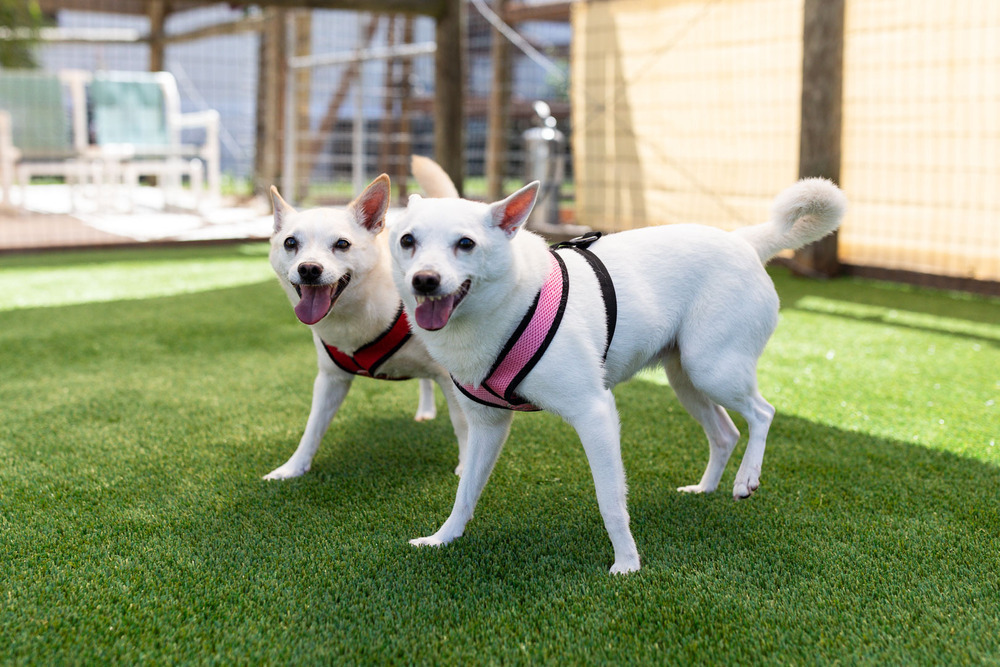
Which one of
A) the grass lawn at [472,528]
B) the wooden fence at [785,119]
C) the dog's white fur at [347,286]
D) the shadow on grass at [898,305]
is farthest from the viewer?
the wooden fence at [785,119]

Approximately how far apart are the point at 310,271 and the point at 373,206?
0.30 m

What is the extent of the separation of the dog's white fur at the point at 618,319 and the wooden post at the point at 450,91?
4.34 meters

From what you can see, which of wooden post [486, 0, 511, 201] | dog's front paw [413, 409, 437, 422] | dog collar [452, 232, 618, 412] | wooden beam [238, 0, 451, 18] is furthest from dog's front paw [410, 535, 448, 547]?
wooden post [486, 0, 511, 201]

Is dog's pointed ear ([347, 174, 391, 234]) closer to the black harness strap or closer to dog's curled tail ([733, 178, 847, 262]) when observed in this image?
the black harness strap

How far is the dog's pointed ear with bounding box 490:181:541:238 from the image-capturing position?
5.35ft

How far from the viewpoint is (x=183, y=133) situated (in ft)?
38.7

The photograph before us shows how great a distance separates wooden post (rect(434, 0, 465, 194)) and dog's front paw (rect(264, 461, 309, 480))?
4.12m

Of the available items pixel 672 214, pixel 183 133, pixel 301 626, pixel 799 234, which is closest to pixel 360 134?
pixel 672 214

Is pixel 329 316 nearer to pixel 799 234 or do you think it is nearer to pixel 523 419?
pixel 523 419

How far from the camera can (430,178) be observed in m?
2.64

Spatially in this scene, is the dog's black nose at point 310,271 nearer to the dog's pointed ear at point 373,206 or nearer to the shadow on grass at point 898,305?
the dog's pointed ear at point 373,206

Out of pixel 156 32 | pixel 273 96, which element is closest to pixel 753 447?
pixel 273 96

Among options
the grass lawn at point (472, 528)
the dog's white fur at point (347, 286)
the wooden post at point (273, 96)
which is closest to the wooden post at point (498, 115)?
the wooden post at point (273, 96)

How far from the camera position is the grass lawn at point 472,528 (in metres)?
1.47
